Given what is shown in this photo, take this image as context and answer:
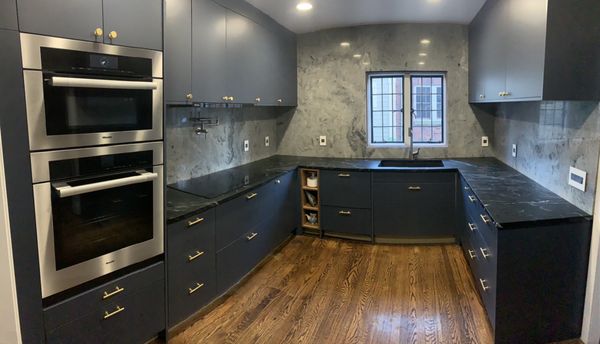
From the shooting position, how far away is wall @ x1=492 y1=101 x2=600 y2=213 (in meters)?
2.20

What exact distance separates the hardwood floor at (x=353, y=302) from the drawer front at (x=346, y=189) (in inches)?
20.1

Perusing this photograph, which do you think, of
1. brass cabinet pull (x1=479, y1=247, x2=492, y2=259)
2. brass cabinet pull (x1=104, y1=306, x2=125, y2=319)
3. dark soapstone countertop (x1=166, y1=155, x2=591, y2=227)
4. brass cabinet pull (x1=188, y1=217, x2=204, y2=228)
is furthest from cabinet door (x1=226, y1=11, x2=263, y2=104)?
brass cabinet pull (x1=479, y1=247, x2=492, y2=259)

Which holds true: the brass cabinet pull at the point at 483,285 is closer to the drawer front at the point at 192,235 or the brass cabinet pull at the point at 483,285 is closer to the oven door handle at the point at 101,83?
the drawer front at the point at 192,235

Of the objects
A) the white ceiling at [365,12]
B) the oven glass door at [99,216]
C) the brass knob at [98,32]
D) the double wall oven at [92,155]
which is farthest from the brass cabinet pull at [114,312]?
the white ceiling at [365,12]

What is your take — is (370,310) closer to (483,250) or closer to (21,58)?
(483,250)

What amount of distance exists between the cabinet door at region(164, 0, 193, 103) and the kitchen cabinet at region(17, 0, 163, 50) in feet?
1.48

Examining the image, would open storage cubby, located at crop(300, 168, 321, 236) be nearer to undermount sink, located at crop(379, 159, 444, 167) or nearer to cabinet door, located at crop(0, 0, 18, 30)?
undermount sink, located at crop(379, 159, 444, 167)

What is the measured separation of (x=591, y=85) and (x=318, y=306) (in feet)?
7.15

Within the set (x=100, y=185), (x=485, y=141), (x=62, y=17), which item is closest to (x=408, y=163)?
(x=485, y=141)

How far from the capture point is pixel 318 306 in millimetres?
2834

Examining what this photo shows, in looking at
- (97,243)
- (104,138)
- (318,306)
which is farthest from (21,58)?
(318,306)

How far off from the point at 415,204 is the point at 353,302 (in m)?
1.42

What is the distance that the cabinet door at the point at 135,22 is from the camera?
1825 mm

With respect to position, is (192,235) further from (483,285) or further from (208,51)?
(483,285)
